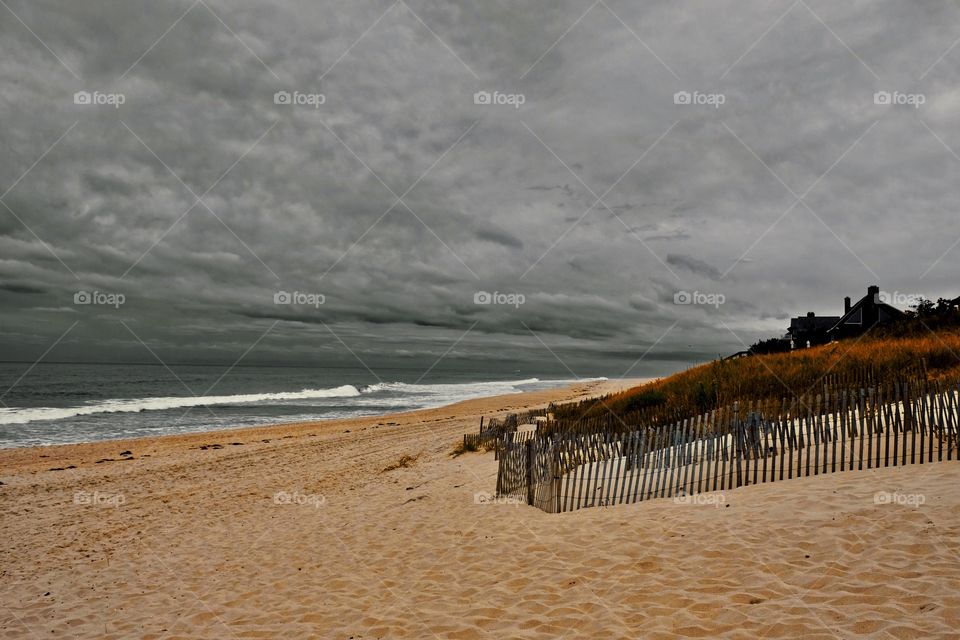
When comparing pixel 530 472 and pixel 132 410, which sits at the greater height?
pixel 530 472

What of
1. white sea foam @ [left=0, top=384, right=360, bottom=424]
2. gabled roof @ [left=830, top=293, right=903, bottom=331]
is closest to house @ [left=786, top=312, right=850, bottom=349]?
gabled roof @ [left=830, top=293, right=903, bottom=331]

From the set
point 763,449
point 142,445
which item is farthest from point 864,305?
point 142,445

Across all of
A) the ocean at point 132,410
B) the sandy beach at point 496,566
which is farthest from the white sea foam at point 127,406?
the sandy beach at point 496,566

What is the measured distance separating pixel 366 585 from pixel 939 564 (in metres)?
6.27

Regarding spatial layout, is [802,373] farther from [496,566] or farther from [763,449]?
[496,566]

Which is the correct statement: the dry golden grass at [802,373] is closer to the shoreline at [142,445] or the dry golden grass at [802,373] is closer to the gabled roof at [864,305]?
the gabled roof at [864,305]

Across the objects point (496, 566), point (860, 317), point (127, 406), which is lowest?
point (496, 566)

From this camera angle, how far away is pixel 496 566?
6918 millimetres

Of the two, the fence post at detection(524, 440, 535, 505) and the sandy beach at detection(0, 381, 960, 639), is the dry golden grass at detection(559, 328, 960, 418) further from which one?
the sandy beach at detection(0, 381, 960, 639)

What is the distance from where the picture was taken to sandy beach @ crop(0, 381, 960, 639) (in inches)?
193

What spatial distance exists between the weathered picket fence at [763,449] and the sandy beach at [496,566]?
0.52 metres

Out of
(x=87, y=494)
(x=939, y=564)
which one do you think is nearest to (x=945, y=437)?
(x=939, y=564)

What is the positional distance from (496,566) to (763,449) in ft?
17.3

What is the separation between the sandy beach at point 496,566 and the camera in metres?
4.91
